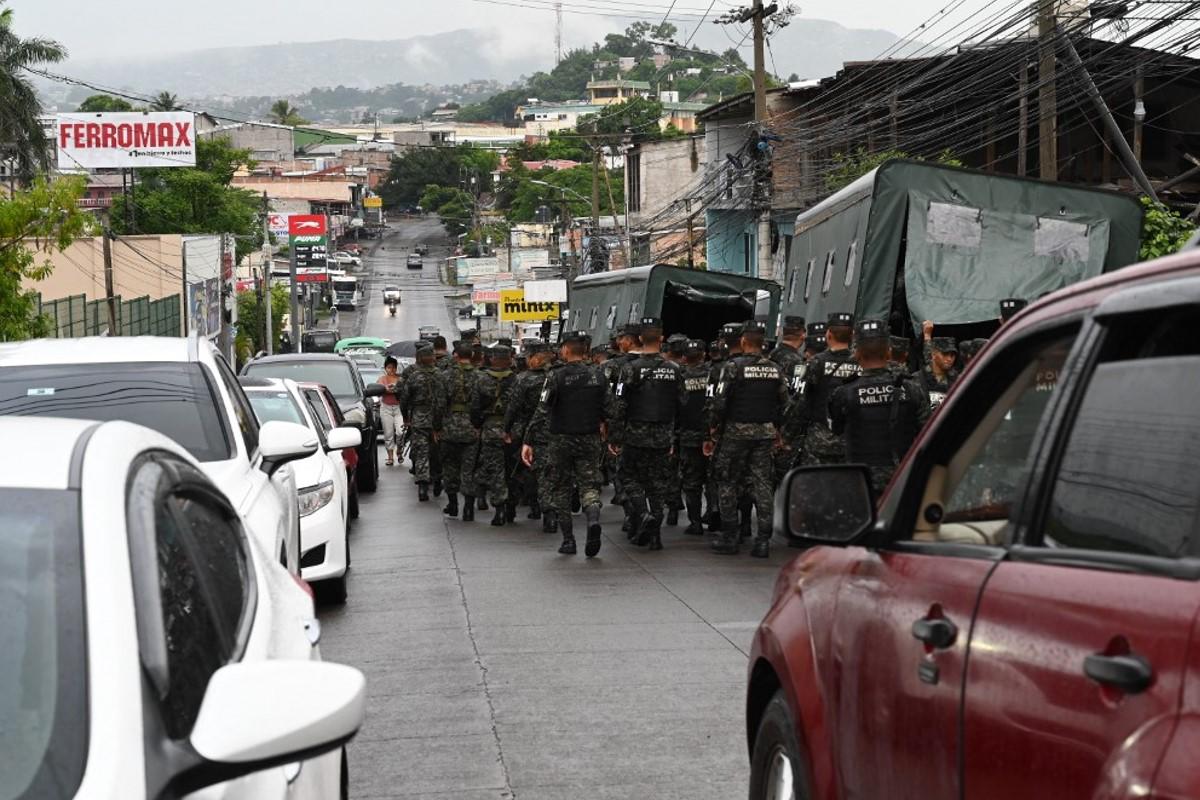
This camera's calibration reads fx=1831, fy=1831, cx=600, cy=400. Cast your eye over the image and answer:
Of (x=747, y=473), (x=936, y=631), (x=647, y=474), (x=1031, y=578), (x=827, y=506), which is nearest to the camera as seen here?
(x=1031, y=578)

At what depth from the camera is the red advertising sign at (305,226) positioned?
243 feet

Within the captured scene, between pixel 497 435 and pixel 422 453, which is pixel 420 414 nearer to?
pixel 422 453

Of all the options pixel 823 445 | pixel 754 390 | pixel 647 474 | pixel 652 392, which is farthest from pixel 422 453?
pixel 823 445

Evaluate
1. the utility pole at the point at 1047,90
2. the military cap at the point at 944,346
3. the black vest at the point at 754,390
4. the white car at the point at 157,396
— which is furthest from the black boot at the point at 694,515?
the white car at the point at 157,396

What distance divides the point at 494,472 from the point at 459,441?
0.87 m

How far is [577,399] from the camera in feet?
52.7

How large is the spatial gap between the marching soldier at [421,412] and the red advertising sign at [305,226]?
5167 centimetres

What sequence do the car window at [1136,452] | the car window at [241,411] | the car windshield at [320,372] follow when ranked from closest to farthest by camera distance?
the car window at [1136,452], the car window at [241,411], the car windshield at [320,372]

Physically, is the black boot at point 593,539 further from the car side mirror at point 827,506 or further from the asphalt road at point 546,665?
the car side mirror at point 827,506

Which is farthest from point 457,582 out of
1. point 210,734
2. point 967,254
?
point 210,734

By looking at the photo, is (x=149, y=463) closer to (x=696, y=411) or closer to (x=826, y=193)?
(x=696, y=411)

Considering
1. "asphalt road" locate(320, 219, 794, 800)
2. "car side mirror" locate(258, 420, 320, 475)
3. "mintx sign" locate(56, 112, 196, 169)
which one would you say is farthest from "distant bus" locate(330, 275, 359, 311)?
"car side mirror" locate(258, 420, 320, 475)

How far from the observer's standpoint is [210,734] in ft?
9.97

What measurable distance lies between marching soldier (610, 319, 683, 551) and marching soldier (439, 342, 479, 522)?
322 centimetres
